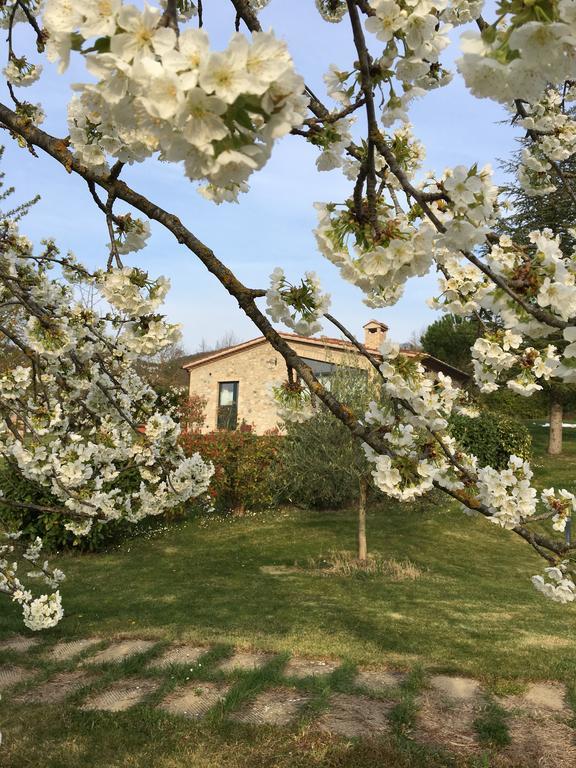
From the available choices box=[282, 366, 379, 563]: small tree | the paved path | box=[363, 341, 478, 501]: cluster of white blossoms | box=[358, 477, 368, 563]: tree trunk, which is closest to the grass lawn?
the paved path

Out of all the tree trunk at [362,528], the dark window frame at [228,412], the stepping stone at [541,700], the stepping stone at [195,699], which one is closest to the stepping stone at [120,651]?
the stepping stone at [195,699]

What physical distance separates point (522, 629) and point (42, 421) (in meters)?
5.17

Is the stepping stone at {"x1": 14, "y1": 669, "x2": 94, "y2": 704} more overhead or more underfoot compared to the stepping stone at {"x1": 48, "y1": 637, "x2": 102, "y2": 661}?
more overhead

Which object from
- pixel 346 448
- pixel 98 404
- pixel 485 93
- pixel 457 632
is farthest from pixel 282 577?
pixel 485 93

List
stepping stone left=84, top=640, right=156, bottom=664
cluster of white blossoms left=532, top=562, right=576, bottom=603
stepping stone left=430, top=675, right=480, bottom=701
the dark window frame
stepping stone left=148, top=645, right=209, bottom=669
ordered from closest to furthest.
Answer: cluster of white blossoms left=532, top=562, right=576, bottom=603
stepping stone left=430, top=675, right=480, bottom=701
stepping stone left=148, top=645, right=209, bottom=669
stepping stone left=84, top=640, right=156, bottom=664
the dark window frame

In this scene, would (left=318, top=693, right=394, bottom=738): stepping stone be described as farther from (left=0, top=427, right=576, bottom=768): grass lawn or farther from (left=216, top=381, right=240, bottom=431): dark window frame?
(left=216, top=381, right=240, bottom=431): dark window frame

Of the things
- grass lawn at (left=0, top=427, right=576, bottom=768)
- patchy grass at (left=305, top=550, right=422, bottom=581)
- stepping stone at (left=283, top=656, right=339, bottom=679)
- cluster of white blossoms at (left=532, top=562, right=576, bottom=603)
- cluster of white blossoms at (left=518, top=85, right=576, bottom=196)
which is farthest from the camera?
patchy grass at (left=305, top=550, right=422, bottom=581)

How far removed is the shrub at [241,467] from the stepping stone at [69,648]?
22.7 ft

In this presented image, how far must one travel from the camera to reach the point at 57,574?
5418 millimetres

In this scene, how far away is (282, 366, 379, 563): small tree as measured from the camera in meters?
9.66

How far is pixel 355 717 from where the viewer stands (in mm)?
4164

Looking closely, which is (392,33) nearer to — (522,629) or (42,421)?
(42,421)

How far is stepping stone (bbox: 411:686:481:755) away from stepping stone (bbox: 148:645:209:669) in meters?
1.92

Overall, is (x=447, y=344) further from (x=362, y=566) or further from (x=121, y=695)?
(x=121, y=695)
